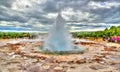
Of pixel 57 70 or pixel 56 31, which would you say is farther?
pixel 56 31

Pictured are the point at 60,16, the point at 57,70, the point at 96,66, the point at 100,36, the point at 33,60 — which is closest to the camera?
the point at 57,70

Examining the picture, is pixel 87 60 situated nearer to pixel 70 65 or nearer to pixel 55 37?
pixel 70 65

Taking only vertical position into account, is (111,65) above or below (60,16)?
below

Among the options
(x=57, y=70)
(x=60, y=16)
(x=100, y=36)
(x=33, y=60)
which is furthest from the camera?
(x=100, y=36)

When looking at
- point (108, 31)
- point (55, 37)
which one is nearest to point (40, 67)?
point (55, 37)

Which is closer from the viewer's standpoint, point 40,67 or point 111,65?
point 40,67

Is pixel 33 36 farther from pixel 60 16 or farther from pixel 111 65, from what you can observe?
pixel 111 65

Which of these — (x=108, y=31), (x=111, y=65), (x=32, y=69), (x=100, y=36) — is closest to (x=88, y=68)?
(x=111, y=65)

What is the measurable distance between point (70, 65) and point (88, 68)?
1187mm

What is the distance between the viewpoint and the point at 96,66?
14.5 metres

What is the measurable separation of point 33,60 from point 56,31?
7684 millimetres

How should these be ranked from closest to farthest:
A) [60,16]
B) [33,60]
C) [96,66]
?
[96,66] < [33,60] < [60,16]

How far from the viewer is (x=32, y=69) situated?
43.2 ft

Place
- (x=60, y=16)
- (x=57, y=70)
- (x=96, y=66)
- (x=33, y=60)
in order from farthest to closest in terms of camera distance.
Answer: (x=60, y=16) → (x=33, y=60) → (x=96, y=66) → (x=57, y=70)
